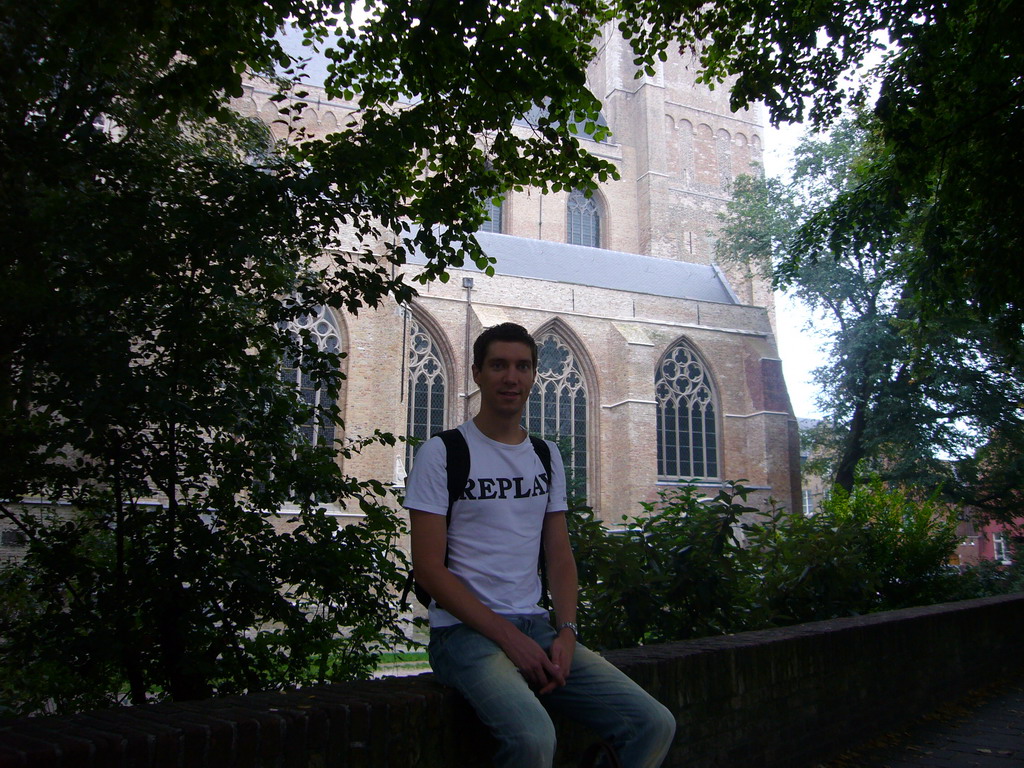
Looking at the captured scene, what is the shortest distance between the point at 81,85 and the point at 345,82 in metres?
1.70

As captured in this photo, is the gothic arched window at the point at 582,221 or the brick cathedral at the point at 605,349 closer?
the brick cathedral at the point at 605,349

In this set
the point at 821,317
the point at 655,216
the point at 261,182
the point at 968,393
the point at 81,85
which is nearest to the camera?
the point at 261,182

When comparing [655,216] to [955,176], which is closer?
[955,176]

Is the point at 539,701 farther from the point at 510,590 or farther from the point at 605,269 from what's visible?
the point at 605,269

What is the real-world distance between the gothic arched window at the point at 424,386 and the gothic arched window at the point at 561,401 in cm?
267

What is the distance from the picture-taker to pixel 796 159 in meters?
24.4

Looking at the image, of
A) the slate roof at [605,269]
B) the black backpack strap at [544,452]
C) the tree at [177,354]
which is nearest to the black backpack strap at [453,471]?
the black backpack strap at [544,452]

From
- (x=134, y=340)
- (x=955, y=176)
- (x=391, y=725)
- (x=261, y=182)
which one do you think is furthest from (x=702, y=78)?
(x=391, y=725)

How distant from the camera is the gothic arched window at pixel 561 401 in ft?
Result: 73.5

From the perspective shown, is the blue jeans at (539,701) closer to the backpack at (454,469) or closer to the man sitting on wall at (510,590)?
the man sitting on wall at (510,590)

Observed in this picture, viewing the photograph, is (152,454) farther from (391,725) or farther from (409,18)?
(409,18)

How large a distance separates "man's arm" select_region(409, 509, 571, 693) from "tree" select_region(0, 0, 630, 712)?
185 cm

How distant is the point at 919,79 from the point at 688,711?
19.6ft

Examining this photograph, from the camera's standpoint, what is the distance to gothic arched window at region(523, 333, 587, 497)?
22406 mm
